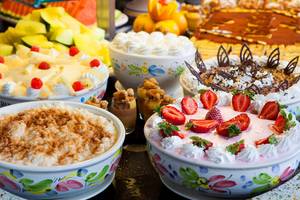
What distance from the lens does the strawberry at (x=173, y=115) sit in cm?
160

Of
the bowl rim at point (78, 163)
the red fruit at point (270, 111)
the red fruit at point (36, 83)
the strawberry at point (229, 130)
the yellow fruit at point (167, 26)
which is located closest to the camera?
the bowl rim at point (78, 163)

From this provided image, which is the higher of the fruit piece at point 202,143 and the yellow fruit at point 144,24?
the fruit piece at point 202,143

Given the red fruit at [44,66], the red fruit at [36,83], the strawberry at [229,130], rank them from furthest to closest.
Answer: the red fruit at [44,66] < the red fruit at [36,83] < the strawberry at [229,130]

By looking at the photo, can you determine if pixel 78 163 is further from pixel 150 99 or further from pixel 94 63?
pixel 94 63

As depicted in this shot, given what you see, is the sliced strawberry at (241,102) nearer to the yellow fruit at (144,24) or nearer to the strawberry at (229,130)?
the strawberry at (229,130)

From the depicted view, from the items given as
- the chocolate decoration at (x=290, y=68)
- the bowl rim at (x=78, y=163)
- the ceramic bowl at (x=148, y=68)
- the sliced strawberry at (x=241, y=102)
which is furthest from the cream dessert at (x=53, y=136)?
the chocolate decoration at (x=290, y=68)

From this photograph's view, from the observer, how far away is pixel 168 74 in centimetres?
223

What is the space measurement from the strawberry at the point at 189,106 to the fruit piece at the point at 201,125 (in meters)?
0.10

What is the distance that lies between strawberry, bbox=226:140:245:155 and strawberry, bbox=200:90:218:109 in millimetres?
295

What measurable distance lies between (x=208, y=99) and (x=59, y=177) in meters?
0.59

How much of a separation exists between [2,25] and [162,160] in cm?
215

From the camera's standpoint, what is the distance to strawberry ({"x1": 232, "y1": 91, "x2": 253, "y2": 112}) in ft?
5.65

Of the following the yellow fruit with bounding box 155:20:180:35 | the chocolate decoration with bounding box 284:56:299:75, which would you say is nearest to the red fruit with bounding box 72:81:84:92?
the chocolate decoration with bounding box 284:56:299:75

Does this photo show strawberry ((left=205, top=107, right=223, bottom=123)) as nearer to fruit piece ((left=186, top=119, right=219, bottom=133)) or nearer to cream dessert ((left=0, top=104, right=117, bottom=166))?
fruit piece ((left=186, top=119, right=219, bottom=133))
